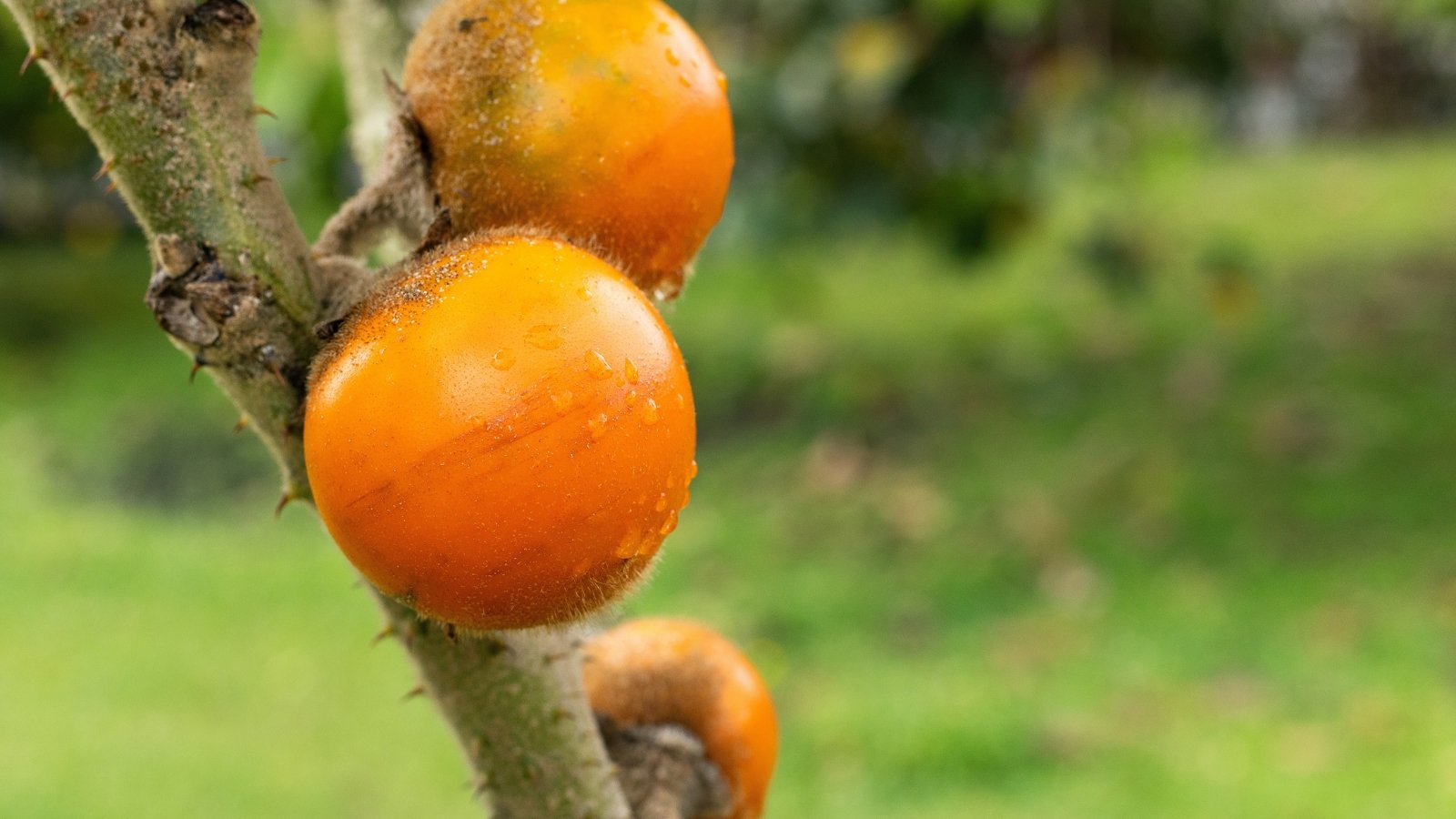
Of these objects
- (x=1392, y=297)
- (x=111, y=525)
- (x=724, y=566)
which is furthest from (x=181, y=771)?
(x=1392, y=297)

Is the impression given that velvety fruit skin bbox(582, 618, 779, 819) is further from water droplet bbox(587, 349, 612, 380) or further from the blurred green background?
the blurred green background

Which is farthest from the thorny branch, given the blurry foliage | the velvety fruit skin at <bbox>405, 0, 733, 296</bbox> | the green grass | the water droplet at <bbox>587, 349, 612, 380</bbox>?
the green grass

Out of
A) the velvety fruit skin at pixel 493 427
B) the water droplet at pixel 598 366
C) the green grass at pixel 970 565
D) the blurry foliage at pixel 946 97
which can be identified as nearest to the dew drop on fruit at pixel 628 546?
the velvety fruit skin at pixel 493 427

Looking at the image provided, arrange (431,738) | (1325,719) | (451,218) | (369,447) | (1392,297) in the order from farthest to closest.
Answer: (1392,297) < (431,738) < (1325,719) < (451,218) < (369,447)

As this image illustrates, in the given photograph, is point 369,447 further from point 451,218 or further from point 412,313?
point 451,218

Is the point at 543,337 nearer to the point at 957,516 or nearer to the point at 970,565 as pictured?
the point at 970,565
